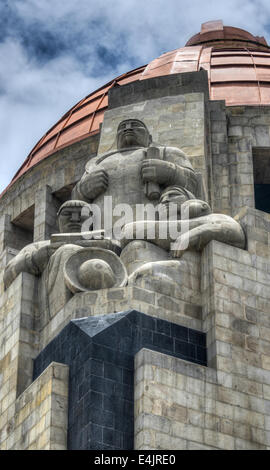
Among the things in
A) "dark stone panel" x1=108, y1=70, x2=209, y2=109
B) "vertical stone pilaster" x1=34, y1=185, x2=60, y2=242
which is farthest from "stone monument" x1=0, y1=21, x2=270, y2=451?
"vertical stone pilaster" x1=34, y1=185, x2=60, y2=242

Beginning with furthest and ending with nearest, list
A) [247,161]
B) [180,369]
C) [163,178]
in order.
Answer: [247,161]
[163,178]
[180,369]

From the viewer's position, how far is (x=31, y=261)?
1004 inches

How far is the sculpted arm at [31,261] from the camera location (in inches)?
997

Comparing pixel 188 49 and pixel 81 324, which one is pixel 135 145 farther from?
pixel 188 49

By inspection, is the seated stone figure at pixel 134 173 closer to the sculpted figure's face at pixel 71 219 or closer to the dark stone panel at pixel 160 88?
the sculpted figure's face at pixel 71 219

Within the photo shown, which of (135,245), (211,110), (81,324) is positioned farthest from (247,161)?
(81,324)

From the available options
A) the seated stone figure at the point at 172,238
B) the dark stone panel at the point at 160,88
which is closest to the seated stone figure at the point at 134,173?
the seated stone figure at the point at 172,238

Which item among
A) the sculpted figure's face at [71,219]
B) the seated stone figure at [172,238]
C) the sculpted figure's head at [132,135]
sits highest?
the sculpted figure's head at [132,135]

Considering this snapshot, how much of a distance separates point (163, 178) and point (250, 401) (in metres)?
5.74

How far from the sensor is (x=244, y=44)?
4466 centimetres

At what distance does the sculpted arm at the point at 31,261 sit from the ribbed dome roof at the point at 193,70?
9.89m

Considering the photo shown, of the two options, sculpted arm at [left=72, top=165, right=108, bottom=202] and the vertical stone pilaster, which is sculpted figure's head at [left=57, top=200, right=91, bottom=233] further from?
the vertical stone pilaster

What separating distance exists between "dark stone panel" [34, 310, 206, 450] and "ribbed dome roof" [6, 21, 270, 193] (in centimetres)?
1315

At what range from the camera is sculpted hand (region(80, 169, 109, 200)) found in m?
27.0
